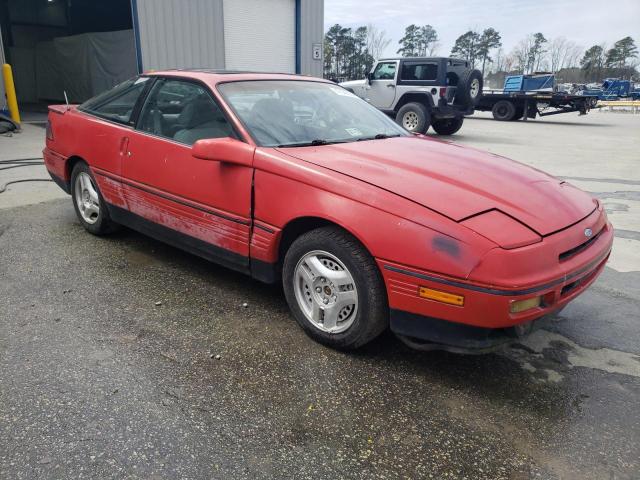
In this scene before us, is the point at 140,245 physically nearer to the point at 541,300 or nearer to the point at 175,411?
the point at 175,411

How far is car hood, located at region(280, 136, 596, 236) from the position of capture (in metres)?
2.36

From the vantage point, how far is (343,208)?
244 centimetres

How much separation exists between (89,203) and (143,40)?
→ 9514 millimetres

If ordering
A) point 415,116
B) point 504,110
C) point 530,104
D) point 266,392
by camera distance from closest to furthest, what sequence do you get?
point 266,392, point 415,116, point 530,104, point 504,110

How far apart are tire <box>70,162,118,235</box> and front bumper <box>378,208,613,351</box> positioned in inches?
111

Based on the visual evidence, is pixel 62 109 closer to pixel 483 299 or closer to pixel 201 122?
pixel 201 122

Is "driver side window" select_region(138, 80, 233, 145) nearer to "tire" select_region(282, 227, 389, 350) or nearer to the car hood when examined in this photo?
the car hood

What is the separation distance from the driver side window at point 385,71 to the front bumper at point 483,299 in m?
12.0

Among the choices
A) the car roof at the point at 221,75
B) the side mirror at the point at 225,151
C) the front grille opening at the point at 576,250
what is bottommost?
the front grille opening at the point at 576,250

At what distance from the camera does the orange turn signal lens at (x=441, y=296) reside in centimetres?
216

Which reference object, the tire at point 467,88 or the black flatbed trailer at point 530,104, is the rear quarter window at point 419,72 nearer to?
the tire at point 467,88

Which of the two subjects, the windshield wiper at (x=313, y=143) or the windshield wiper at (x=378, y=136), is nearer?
the windshield wiper at (x=313, y=143)

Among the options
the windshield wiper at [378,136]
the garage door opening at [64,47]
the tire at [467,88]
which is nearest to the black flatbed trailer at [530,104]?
the tire at [467,88]

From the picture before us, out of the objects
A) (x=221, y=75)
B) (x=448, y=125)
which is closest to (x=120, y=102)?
(x=221, y=75)
